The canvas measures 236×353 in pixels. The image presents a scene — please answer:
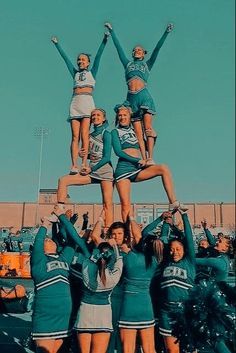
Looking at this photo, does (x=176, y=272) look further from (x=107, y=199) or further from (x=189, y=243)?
(x=107, y=199)

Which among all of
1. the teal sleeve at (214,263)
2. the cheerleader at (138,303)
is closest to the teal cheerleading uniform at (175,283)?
the cheerleader at (138,303)

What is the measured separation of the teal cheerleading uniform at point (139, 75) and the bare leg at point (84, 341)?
2917 mm

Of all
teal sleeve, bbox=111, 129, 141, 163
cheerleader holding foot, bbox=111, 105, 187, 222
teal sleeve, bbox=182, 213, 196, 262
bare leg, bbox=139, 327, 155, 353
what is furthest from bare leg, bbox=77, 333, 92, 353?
teal sleeve, bbox=111, 129, 141, 163

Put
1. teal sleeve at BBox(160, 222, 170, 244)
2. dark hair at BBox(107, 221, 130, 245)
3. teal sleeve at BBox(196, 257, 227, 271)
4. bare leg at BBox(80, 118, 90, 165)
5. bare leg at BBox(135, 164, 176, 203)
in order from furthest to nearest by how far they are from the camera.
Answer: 1. bare leg at BBox(80, 118, 90, 165)
2. bare leg at BBox(135, 164, 176, 203)
3. teal sleeve at BBox(160, 222, 170, 244)
4. teal sleeve at BBox(196, 257, 227, 271)
5. dark hair at BBox(107, 221, 130, 245)

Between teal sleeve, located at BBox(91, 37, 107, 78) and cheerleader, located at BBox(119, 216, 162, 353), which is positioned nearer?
cheerleader, located at BBox(119, 216, 162, 353)

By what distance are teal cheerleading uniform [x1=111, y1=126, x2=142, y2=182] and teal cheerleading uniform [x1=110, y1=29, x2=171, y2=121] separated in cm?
48

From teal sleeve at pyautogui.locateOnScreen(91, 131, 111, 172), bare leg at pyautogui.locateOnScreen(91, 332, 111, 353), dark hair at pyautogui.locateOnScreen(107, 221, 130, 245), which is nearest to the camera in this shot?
bare leg at pyautogui.locateOnScreen(91, 332, 111, 353)

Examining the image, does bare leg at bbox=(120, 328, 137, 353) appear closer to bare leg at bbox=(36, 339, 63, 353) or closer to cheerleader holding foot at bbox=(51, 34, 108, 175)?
bare leg at bbox=(36, 339, 63, 353)

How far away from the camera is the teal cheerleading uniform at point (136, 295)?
13.4ft

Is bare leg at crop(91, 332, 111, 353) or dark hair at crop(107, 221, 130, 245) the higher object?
dark hair at crop(107, 221, 130, 245)

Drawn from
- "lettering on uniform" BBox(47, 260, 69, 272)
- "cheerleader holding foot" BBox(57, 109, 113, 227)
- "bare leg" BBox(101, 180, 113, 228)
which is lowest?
"lettering on uniform" BBox(47, 260, 69, 272)

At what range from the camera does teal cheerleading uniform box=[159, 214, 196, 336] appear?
162 inches

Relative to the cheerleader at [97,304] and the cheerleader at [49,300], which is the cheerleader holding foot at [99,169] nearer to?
the cheerleader at [49,300]

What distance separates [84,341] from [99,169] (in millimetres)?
2134
